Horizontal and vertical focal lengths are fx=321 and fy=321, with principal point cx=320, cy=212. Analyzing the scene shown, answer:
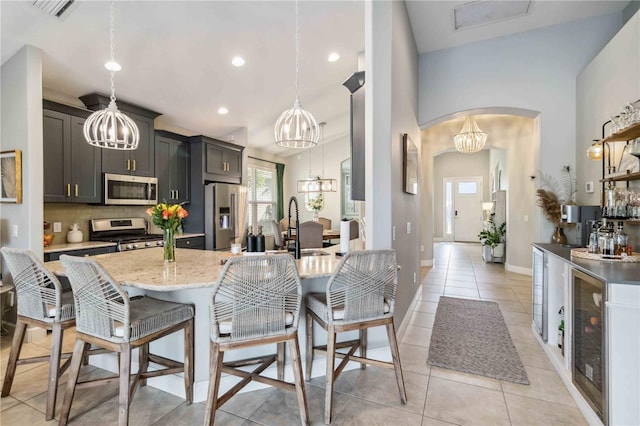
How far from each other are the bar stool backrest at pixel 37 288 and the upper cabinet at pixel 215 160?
3429 mm

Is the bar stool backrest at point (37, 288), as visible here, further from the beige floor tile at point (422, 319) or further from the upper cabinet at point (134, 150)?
the beige floor tile at point (422, 319)

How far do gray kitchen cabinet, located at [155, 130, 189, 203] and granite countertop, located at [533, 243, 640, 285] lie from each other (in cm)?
497

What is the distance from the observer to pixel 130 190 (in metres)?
4.40

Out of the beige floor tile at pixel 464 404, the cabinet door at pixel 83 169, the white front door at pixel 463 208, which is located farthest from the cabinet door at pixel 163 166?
the white front door at pixel 463 208

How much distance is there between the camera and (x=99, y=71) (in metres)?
3.56

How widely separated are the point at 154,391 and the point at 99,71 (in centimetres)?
337

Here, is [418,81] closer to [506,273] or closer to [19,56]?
[506,273]

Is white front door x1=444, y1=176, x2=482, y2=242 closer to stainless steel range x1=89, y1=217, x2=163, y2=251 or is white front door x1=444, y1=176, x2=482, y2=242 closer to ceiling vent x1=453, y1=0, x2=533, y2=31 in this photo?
ceiling vent x1=453, y1=0, x2=533, y2=31

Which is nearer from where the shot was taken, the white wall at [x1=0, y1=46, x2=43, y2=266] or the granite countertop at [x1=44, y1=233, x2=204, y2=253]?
the white wall at [x1=0, y1=46, x2=43, y2=266]

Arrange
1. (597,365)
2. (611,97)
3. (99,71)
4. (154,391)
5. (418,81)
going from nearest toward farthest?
1. (597,365)
2. (154,391)
3. (611,97)
4. (99,71)
5. (418,81)

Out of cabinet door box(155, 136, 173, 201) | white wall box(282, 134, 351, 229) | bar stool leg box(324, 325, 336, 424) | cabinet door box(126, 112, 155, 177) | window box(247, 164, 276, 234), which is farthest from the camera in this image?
white wall box(282, 134, 351, 229)

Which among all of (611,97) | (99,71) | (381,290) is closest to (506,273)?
(611,97)

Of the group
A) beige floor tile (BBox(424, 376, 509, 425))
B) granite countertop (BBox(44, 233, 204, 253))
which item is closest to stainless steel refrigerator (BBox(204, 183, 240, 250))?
granite countertop (BBox(44, 233, 204, 253))

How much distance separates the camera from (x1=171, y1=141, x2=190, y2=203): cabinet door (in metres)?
5.12
